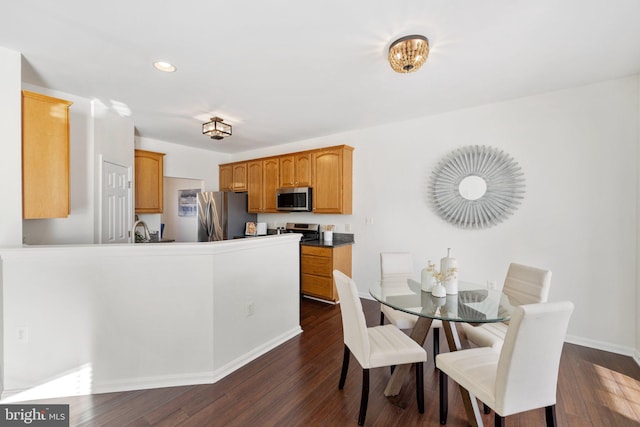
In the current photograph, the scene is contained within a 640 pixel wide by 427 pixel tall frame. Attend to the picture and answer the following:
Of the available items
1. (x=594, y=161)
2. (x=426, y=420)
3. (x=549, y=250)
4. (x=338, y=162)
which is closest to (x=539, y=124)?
(x=594, y=161)

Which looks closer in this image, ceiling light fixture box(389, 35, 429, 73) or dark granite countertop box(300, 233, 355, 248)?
ceiling light fixture box(389, 35, 429, 73)

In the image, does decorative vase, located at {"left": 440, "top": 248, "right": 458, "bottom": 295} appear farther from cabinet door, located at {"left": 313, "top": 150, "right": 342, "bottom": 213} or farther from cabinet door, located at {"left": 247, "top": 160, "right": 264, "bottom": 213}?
cabinet door, located at {"left": 247, "top": 160, "right": 264, "bottom": 213}

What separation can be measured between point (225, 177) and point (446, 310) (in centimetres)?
504

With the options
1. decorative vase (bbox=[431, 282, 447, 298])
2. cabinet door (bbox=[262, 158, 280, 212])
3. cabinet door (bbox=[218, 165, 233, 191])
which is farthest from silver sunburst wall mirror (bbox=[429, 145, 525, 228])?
cabinet door (bbox=[218, 165, 233, 191])

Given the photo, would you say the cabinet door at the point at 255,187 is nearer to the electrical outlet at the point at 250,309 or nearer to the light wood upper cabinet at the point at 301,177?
the light wood upper cabinet at the point at 301,177

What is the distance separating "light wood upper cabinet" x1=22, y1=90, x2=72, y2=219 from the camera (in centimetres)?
208

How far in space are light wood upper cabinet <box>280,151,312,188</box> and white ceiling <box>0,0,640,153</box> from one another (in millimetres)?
1337

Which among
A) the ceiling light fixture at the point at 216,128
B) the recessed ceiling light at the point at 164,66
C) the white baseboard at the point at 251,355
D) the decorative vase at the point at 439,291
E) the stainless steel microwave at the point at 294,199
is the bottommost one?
the white baseboard at the point at 251,355

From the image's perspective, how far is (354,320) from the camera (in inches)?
69.9

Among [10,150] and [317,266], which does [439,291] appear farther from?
[10,150]

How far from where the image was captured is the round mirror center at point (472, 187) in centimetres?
316

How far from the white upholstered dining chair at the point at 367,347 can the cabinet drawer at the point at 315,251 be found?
1972 mm

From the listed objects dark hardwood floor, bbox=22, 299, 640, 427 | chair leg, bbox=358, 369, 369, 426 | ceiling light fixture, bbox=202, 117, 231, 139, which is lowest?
dark hardwood floor, bbox=22, 299, 640, 427

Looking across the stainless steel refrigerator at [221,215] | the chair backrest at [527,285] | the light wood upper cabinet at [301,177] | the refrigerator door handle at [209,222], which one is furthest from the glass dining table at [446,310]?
the refrigerator door handle at [209,222]
